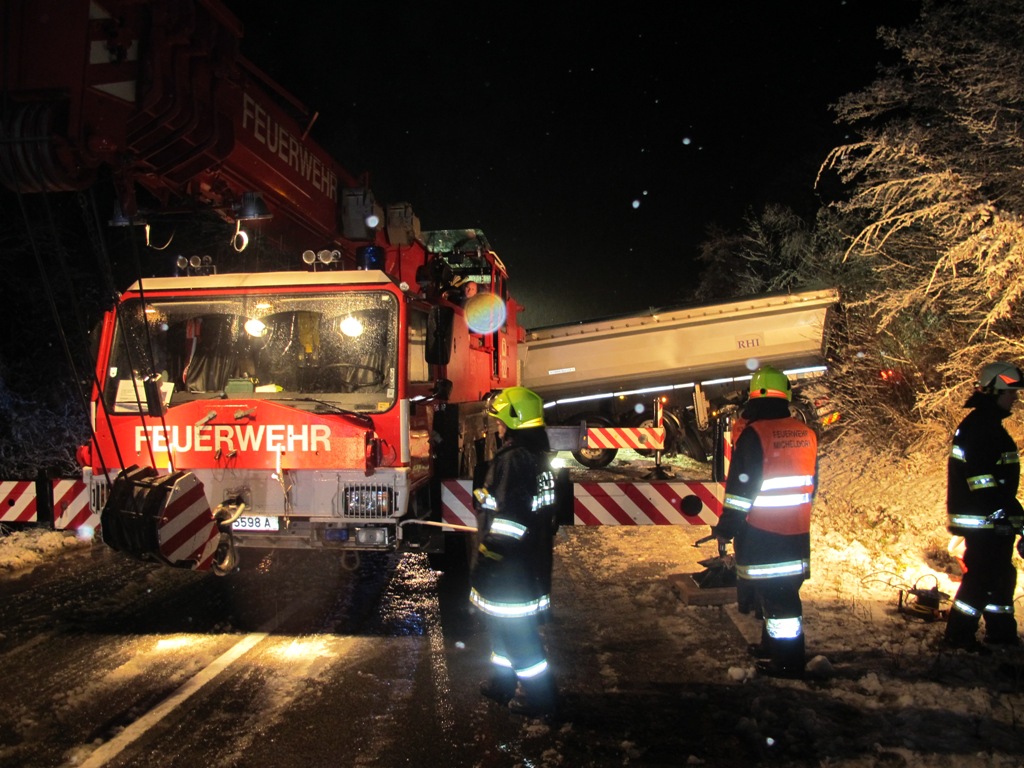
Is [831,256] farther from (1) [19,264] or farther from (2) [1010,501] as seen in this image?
(1) [19,264]

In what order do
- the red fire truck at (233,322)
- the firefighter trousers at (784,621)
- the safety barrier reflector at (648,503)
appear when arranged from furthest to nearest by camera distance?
the safety barrier reflector at (648,503), the firefighter trousers at (784,621), the red fire truck at (233,322)

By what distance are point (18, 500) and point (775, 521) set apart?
561 centimetres

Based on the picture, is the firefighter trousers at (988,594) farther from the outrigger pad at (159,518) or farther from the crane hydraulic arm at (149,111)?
the crane hydraulic arm at (149,111)

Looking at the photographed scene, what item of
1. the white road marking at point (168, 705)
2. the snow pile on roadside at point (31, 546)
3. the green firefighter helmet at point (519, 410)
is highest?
the green firefighter helmet at point (519, 410)

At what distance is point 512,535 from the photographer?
12.1ft

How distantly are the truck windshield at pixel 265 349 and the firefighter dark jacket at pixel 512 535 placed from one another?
1.65 m

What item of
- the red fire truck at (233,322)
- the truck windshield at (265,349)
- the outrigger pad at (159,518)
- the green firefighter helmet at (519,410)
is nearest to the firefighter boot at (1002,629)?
the green firefighter helmet at (519,410)

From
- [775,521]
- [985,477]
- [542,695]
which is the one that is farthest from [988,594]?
[542,695]

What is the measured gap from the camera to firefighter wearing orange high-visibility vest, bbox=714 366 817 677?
418 centimetres

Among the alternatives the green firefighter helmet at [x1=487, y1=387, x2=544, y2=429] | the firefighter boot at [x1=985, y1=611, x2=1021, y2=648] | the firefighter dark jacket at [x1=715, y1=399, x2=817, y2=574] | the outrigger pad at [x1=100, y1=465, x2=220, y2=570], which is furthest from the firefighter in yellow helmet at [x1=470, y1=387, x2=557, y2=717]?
the firefighter boot at [x1=985, y1=611, x2=1021, y2=648]

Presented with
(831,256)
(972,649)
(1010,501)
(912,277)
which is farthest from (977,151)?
(831,256)

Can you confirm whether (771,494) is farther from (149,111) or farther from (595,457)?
(595,457)

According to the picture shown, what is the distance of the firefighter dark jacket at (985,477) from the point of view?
443 cm

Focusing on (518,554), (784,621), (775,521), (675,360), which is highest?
(675,360)
